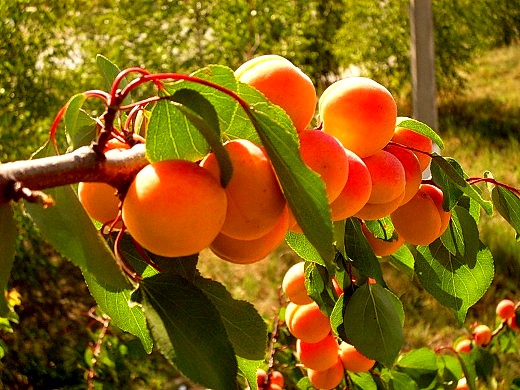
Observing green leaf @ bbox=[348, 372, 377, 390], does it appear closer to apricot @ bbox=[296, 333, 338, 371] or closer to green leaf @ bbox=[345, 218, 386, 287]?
apricot @ bbox=[296, 333, 338, 371]

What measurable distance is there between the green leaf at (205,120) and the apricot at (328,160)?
0.07 metres

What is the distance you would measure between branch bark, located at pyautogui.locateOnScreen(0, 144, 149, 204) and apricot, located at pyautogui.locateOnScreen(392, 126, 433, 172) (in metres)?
0.28

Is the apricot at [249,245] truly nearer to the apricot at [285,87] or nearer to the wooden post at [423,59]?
the apricot at [285,87]

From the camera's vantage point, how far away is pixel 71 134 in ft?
1.23

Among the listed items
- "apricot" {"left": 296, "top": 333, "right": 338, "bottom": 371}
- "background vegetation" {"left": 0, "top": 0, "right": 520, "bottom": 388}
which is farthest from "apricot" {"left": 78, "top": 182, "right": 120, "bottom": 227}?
"background vegetation" {"left": 0, "top": 0, "right": 520, "bottom": 388}

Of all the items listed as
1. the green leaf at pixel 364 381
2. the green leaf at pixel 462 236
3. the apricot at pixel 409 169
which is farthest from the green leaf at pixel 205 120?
the green leaf at pixel 364 381

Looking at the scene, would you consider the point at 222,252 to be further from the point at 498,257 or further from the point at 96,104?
the point at 96,104

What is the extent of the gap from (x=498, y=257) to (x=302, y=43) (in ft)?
5.08

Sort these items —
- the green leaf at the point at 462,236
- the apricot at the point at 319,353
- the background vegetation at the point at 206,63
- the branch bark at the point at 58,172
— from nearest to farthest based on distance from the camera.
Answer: the branch bark at the point at 58,172 < the green leaf at the point at 462,236 < the apricot at the point at 319,353 < the background vegetation at the point at 206,63

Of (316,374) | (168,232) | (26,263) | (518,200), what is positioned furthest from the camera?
(26,263)

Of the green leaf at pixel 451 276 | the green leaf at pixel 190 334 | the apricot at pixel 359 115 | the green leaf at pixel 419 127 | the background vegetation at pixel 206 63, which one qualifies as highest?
the apricot at pixel 359 115

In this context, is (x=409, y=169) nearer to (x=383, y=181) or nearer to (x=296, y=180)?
(x=383, y=181)

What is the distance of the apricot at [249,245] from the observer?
1.24ft

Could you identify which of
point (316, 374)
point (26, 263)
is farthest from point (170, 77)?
point (26, 263)
